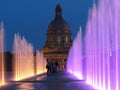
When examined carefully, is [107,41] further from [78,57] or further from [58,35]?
[58,35]

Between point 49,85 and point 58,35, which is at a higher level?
point 58,35

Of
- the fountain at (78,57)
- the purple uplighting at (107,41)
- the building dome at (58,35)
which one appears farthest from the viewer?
the building dome at (58,35)

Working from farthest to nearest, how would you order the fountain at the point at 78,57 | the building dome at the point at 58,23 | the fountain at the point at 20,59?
the building dome at the point at 58,23, the fountain at the point at 78,57, the fountain at the point at 20,59

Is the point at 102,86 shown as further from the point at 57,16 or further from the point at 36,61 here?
the point at 57,16

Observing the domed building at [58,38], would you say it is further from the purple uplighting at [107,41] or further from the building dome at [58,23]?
the purple uplighting at [107,41]

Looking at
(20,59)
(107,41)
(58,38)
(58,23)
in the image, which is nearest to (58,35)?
(58,38)

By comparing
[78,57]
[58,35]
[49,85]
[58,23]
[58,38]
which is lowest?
[49,85]

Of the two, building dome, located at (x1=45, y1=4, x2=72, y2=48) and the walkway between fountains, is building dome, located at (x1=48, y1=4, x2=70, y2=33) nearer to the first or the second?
building dome, located at (x1=45, y1=4, x2=72, y2=48)

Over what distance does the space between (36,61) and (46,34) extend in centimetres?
8332

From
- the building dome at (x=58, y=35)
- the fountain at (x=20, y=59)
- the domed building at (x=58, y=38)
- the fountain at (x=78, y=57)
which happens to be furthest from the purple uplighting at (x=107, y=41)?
the building dome at (x=58, y=35)

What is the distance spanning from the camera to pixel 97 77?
73.9ft

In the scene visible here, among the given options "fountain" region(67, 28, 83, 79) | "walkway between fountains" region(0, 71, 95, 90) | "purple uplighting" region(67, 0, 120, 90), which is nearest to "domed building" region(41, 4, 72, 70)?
"fountain" region(67, 28, 83, 79)

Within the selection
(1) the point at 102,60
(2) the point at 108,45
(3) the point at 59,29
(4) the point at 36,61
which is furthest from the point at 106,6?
(3) the point at 59,29

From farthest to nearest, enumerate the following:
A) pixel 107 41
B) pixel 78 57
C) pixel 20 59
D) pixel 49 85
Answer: pixel 78 57, pixel 20 59, pixel 49 85, pixel 107 41
